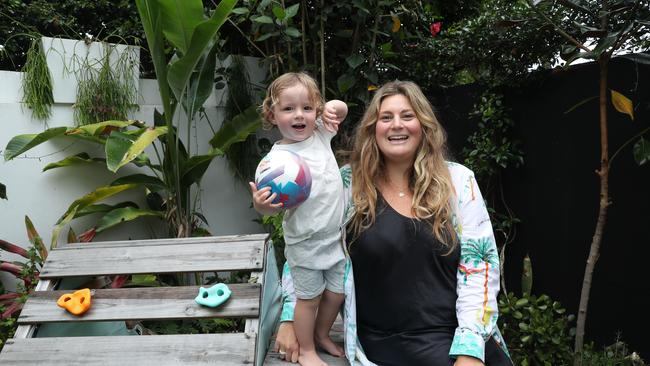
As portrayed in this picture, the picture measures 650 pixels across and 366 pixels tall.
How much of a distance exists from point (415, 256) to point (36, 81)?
3.17m

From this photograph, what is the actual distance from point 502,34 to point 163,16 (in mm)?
2184

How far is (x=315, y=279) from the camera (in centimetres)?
185

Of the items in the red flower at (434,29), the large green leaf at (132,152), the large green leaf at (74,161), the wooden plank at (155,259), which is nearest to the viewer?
the wooden plank at (155,259)

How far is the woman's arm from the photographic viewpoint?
168 centimetres

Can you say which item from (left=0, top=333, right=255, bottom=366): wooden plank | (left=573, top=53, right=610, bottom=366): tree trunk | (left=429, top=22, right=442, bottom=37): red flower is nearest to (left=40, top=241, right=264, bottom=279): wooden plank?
(left=0, top=333, right=255, bottom=366): wooden plank

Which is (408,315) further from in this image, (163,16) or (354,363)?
(163,16)

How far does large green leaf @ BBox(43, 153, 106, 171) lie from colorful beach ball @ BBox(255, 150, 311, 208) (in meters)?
2.43

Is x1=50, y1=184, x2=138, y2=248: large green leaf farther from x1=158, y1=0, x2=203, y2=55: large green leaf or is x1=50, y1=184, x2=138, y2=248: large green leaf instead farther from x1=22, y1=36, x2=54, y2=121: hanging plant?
x1=158, y1=0, x2=203, y2=55: large green leaf

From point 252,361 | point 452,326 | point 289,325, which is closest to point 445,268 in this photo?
point 452,326

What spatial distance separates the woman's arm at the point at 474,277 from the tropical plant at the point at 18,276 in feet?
8.67

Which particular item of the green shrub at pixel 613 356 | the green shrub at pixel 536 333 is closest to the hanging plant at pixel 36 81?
the green shrub at pixel 536 333

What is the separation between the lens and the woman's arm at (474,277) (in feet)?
5.51

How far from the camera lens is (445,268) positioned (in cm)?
183

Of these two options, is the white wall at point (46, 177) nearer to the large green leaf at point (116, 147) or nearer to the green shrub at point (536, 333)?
the large green leaf at point (116, 147)
